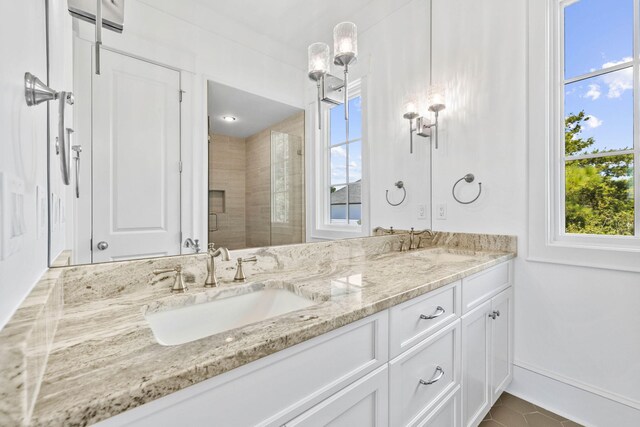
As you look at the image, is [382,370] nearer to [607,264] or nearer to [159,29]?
[159,29]

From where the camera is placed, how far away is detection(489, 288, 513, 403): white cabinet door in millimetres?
1529

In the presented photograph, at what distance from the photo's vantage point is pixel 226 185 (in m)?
1.04

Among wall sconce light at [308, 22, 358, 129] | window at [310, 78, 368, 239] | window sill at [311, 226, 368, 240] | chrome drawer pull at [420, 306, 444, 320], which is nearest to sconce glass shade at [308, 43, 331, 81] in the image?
wall sconce light at [308, 22, 358, 129]

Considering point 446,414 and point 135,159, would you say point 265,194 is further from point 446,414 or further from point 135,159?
point 446,414

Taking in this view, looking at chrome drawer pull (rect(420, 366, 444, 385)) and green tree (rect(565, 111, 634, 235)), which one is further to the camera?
green tree (rect(565, 111, 634, 235))

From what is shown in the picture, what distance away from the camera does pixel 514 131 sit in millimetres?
1751

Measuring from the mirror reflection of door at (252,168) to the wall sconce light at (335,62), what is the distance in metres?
0.21

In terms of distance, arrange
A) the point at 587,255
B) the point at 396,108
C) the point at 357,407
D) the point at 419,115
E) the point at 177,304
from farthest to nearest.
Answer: the point at 419,115, the point at 396,108, the point at 587,255, the point at 177,304, the point at 357,407

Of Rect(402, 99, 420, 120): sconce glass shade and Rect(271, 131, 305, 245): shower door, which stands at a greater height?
Rect(402, 99, 420, 120): sconce glass shade

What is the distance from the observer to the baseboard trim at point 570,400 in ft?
4.65

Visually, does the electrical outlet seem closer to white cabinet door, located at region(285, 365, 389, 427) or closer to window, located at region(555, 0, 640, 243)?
window, located at region(555, 0, 640, 243)

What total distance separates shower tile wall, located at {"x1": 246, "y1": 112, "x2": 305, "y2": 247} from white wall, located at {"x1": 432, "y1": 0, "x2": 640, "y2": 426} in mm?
1250

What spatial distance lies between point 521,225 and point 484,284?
56cm

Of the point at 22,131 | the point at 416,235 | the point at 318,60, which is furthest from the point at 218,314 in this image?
the point at 416,235
